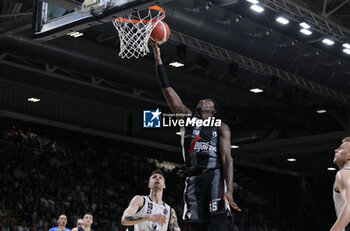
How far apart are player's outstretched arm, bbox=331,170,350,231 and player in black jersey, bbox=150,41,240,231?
1.07 meters

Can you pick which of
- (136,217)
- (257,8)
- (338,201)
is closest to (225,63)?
(257,8)

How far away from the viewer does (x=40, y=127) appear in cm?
2464

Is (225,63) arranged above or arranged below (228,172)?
above

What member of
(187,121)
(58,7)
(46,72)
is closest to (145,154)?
(46,72)

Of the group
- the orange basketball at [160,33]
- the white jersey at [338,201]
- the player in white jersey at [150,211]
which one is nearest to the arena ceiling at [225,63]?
the orange basketball at [160,33]

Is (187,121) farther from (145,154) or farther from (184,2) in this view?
(145,154)

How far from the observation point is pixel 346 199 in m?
5.25

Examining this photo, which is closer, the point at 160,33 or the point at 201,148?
the point at 201,148

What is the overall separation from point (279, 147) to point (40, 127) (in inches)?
427

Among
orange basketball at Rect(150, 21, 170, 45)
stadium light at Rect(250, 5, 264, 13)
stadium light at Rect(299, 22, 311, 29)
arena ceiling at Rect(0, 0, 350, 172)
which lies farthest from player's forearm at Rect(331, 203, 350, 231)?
stadium light at Rect(299, 22, 311, 29)

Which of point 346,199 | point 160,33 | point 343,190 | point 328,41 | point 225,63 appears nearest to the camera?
point 346,199

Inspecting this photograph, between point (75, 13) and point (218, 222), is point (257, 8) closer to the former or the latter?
point (75, 13)

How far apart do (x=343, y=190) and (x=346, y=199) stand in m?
0.12

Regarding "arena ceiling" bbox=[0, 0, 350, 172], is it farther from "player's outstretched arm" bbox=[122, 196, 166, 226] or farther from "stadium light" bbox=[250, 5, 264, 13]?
"player's outstretched arm" bbox=[122, 196, 166, 226]
